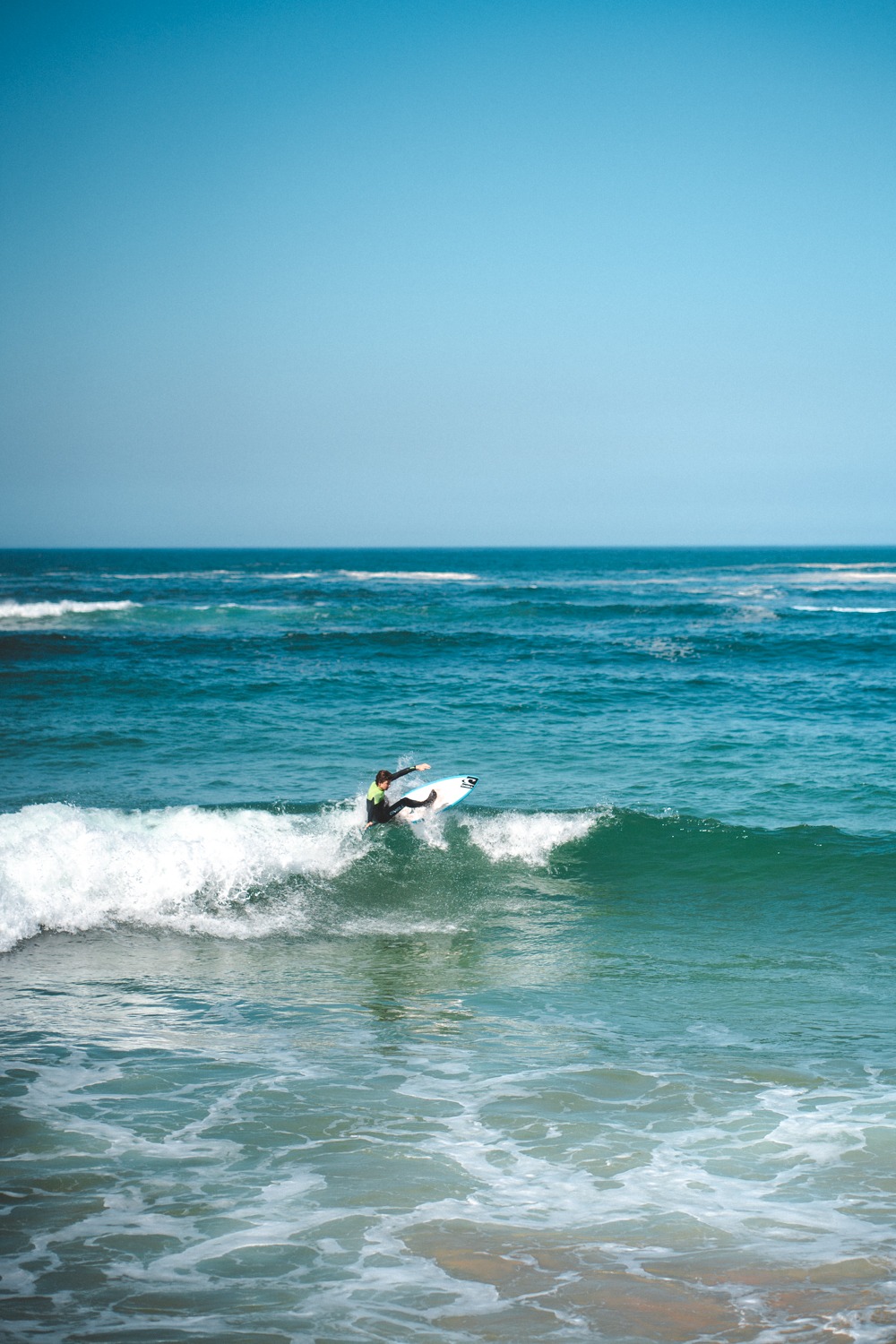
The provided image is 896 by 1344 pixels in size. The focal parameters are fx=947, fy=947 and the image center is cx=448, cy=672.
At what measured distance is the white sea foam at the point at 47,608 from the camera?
4694 cm

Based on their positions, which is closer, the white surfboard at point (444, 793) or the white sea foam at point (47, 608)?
the white surfboard at point (444, 793)

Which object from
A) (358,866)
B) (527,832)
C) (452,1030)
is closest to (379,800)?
(358,866)

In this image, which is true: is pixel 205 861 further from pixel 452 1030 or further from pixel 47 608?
pixel 47 608

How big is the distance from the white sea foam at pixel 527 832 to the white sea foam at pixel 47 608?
3737 centimetres

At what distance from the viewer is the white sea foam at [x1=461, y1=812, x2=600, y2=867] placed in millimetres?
14359

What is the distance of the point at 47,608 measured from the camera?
50.3 m

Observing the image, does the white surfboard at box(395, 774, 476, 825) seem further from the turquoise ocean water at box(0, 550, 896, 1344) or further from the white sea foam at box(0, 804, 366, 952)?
the white sea foam at box(0, 804, 366, 952)

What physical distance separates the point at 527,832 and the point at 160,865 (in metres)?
5.45

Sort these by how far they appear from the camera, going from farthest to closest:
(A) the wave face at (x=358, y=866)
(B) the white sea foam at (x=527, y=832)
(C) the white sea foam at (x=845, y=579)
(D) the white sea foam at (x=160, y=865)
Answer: (C) the white sea foam at (x=845, y=579)
(B) the white sea foam at (x=527, y=832)
(A) the wave face at (x=358, y=866)
(D) the white sea foam at (x=160, y=865)

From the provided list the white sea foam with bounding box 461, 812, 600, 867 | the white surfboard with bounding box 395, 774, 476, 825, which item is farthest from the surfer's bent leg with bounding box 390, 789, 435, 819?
the white sea foam with bounding box 461, 812, 600, 867

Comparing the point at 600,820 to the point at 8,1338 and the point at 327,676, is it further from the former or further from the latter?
the point at 327,676

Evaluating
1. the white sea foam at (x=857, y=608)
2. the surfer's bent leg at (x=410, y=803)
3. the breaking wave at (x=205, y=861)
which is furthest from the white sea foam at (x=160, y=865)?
the white sea foam at (x=857, y=608)

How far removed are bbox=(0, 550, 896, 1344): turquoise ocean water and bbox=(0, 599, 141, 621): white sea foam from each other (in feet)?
86.4

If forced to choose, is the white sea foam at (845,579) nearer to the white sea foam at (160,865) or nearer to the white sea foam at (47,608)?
the white sea foam at (47,608)
